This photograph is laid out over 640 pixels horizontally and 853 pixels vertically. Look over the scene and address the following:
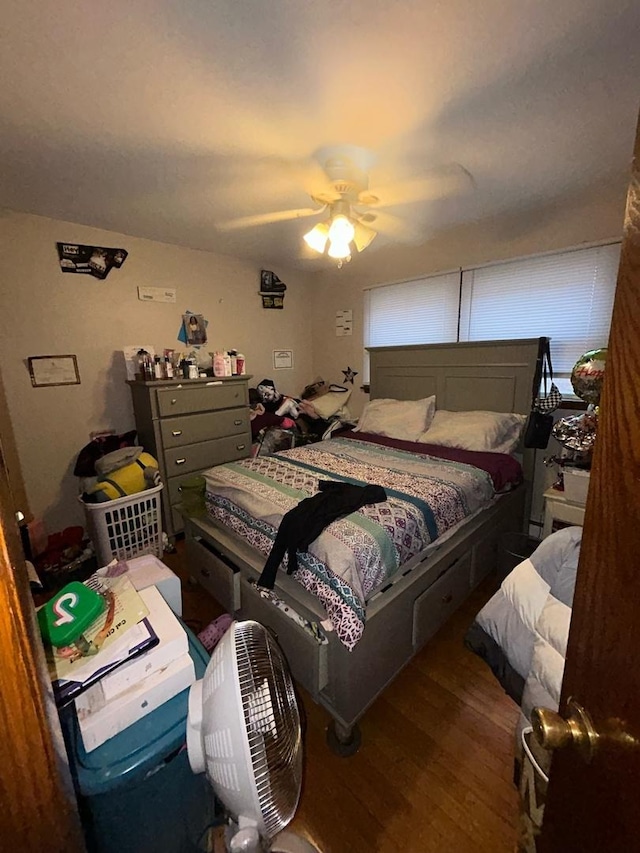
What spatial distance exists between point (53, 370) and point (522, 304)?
3.55 meters

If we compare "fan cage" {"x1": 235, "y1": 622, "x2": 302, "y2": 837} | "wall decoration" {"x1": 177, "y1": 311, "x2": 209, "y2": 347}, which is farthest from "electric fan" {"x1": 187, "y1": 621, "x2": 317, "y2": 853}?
"wall decoration" {"x1": 177, "y1": 311, "x2": 209, "y2": 347}

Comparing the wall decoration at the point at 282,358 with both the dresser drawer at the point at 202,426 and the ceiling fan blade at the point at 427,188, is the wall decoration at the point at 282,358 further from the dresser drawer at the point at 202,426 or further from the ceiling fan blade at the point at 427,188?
the ceiling fan blade at the point at 427,188

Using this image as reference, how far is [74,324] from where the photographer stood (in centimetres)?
262

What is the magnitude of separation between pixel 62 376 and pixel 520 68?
3115 mm

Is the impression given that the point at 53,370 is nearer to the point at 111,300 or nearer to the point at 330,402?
the point at 111,300

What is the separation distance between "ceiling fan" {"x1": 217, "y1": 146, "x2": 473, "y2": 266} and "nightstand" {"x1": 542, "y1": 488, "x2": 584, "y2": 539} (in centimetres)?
178

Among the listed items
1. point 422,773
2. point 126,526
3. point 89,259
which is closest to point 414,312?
point 89,259

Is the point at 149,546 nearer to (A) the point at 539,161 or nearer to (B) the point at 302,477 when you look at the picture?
(B) the point at 302,477

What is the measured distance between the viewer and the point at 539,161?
5.94 feet

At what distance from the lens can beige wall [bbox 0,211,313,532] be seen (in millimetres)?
2400

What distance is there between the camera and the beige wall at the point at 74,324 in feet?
7.88

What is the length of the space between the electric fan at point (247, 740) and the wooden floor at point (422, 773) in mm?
579

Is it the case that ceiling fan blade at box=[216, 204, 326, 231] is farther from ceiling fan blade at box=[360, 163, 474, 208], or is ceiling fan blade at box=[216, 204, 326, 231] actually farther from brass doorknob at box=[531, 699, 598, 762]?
brass doorknob at box=[531, 699, 598, 762]

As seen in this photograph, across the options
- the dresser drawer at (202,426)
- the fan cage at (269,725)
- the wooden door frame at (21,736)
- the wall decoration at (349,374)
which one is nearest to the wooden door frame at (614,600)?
the fan cage at (269,725)
